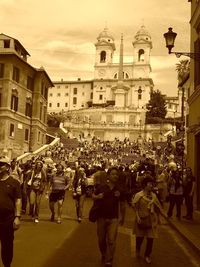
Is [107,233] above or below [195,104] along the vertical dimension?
below

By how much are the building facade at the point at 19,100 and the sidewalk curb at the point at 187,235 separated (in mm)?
35198

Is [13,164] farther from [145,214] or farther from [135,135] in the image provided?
[135,135]

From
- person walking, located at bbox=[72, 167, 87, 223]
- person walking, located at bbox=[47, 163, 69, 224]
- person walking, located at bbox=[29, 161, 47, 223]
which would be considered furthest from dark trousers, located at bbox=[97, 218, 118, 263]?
person walking, located at bbox=[72, 167, 87, 223]

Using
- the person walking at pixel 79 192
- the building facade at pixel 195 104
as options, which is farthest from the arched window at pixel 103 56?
the person walking at pixel 79 192

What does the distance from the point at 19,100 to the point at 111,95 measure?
7254cm

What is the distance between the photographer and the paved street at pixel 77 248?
8297mm

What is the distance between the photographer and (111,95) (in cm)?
12312

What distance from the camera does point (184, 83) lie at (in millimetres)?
33562

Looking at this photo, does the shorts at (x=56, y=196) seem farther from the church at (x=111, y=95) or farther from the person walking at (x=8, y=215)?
the church at (x=111, y=95)

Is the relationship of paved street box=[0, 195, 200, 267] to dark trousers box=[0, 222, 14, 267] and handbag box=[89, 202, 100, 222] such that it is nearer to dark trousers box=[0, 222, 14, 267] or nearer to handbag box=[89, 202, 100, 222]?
handbag box=[89, 202, 100, 222]

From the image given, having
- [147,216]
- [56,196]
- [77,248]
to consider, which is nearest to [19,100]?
[56,196]

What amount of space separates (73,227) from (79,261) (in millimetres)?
4657

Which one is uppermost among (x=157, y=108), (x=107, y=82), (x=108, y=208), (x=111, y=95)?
(x=107, y=82)

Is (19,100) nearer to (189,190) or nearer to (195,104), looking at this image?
(195,104)
